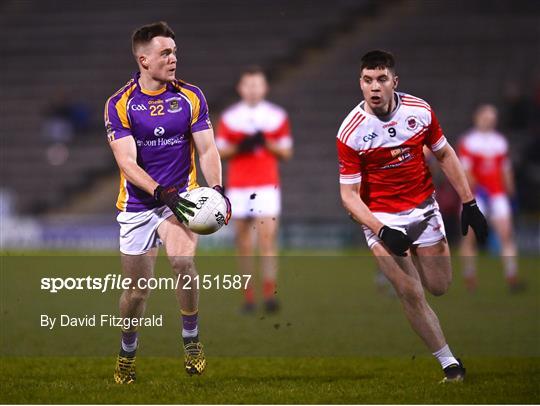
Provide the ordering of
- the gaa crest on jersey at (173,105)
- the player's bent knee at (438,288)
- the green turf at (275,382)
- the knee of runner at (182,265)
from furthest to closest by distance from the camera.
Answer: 1. the player's bent knee at (438,288)
2. the gaa crest on jersey at (173,105)
3. the knee of runner at (182,265)
4. the green turf at (275,382)

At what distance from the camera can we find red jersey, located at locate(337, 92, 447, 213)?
6.98 meters

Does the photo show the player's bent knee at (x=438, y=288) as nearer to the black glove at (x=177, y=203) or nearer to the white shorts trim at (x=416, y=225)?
the white shorts trim at (x=416, y=225)

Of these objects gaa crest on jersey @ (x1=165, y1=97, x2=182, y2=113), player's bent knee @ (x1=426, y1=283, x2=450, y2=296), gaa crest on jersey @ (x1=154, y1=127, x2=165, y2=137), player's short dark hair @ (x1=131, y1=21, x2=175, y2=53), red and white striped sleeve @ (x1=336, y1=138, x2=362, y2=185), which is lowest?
player's bent knee @ (x1=426, y1=283, x2=450, y2=296)

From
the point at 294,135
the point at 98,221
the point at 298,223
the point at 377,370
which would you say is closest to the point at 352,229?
the point at 298,223

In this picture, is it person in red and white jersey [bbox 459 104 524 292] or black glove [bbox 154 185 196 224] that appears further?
person in red and white jersey [bbox 459 104 524 292]

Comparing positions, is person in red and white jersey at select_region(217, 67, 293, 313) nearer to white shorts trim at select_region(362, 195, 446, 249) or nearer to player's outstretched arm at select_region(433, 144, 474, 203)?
white shorts trim at select_region(362, 195, 446, 249)

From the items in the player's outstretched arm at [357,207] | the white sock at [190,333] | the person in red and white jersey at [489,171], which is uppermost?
the person in red and white jersey at [489,171]

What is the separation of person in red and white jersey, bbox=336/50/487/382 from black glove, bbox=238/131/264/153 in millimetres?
4581

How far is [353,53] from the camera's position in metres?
24.4

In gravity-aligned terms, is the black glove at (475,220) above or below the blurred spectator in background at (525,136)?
below

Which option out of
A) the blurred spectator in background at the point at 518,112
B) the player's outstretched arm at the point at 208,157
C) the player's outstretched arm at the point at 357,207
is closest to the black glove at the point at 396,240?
the player's outstretched arm at the point at 357,207

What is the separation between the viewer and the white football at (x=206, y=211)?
670cm

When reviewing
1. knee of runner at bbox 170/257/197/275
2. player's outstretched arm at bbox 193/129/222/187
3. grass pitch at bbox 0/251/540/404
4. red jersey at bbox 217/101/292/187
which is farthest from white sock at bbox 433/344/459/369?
red jersey at bbox 217/101/292/187

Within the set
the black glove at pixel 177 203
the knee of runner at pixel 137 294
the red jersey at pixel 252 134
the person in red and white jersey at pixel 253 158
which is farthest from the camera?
the red jersey at pixel 252 134
